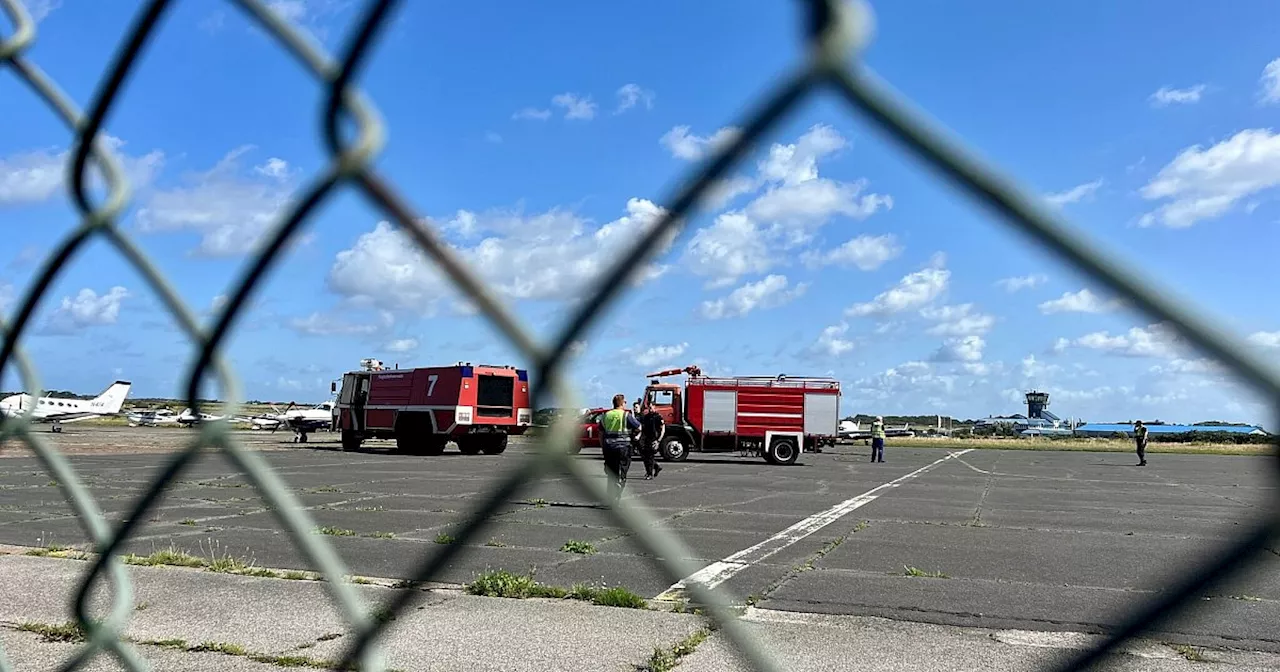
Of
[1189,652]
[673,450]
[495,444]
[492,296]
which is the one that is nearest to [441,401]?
[495,444]

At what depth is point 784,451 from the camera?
23141mm

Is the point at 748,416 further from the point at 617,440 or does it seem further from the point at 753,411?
the point at 617,440

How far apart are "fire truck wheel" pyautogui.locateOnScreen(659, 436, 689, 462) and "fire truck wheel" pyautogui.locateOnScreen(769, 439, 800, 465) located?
2.14 metres

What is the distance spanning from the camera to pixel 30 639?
4.30m

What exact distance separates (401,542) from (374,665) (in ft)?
22.2

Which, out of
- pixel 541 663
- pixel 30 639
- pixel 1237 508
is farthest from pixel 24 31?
pixel 1237 508

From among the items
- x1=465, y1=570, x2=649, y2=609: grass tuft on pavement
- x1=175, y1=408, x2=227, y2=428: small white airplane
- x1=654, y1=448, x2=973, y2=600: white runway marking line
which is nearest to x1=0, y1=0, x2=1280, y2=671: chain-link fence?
x1=175, y1=408, x2=227, y2=428: small white airplane

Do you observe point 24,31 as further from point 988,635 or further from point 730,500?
point 730,500

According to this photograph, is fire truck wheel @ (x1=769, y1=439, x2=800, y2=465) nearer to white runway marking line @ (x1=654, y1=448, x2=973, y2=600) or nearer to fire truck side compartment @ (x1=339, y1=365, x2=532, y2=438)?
fire truck side compartment @ (x1=339, y1=365, x2=532, y2=438)

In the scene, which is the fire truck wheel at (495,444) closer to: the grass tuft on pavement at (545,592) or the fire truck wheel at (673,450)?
the fire truck wheel at (673,450)

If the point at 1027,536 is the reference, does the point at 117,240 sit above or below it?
above

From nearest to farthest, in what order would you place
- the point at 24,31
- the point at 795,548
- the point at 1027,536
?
1. the point at 24,31
2. the point at 795,548
3. the point at 1027,536

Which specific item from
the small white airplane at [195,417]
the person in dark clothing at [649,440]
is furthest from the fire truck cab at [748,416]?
the small white airplane at [195,417]

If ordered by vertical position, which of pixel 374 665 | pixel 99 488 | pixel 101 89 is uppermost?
pixel 101 89
